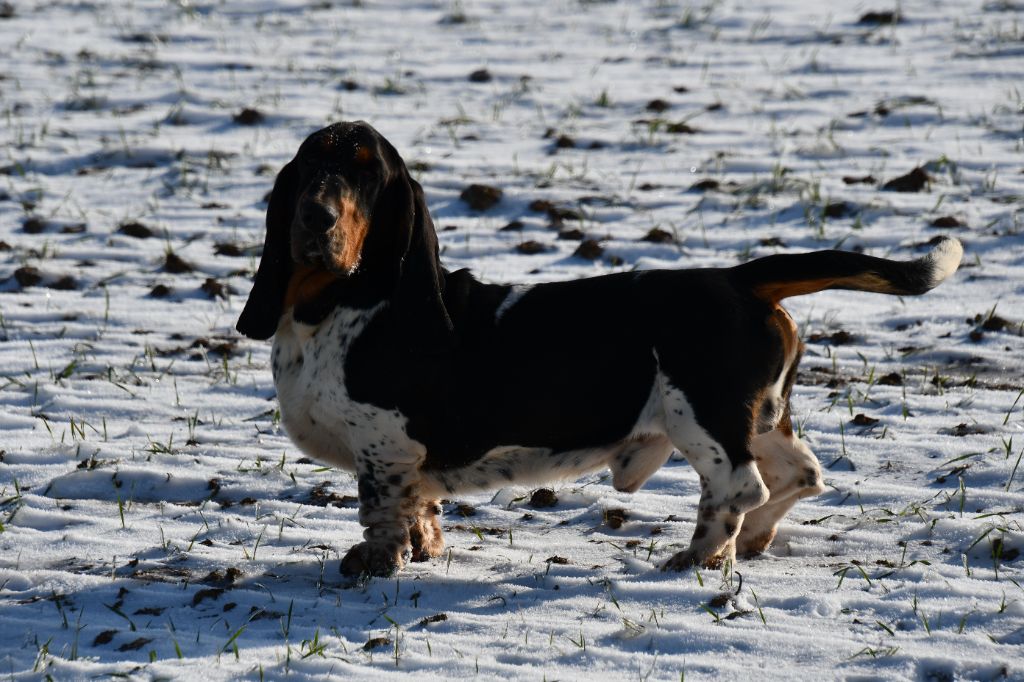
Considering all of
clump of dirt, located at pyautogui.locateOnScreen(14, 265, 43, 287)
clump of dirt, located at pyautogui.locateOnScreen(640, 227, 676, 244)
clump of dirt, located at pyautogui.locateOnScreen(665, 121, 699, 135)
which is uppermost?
clump of dirt, located at pyautogui.locateOnScreen(665, 121, 699, 135)

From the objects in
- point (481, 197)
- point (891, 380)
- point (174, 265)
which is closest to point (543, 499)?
point (891, 380)

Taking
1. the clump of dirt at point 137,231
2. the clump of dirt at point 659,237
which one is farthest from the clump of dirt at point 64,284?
the clump of dirt at point 659,237

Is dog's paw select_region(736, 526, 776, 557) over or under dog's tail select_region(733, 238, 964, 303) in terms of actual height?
under

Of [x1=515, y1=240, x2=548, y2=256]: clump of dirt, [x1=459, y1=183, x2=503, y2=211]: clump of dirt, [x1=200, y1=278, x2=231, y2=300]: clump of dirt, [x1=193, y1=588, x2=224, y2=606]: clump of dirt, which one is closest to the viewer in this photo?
[x1=193, y1=588, x2=224, y2=606]: clump of dirt

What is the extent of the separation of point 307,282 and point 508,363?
686mm

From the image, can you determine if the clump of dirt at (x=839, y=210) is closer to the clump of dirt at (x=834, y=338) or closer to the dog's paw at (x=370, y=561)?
the clump of dirt at (x=834, y=338)

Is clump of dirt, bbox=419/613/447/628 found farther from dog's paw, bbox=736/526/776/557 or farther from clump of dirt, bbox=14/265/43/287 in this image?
clump of dirt, bbox=14/265/43/287

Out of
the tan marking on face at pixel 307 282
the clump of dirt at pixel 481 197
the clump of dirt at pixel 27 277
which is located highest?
the tan marking on face at pixel 307 282

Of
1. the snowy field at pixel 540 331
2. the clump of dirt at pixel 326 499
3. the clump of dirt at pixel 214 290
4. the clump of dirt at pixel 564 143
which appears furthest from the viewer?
the clump of dirt at pixel 564 143

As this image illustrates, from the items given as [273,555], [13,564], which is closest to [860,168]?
[273,555]

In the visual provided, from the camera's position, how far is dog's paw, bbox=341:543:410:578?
4129mm

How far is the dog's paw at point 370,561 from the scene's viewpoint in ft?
13.5

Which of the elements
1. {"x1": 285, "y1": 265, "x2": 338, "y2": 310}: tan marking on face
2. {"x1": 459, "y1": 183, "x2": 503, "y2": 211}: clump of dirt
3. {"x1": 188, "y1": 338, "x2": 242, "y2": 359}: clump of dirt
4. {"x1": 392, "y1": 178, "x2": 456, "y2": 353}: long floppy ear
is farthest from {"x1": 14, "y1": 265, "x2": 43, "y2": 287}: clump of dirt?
{"x1": 392, "y1": 178, "x2": 456, "y2": 353}: long floppy ear

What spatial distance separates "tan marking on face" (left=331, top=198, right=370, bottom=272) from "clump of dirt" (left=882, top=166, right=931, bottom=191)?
4.94 meters
